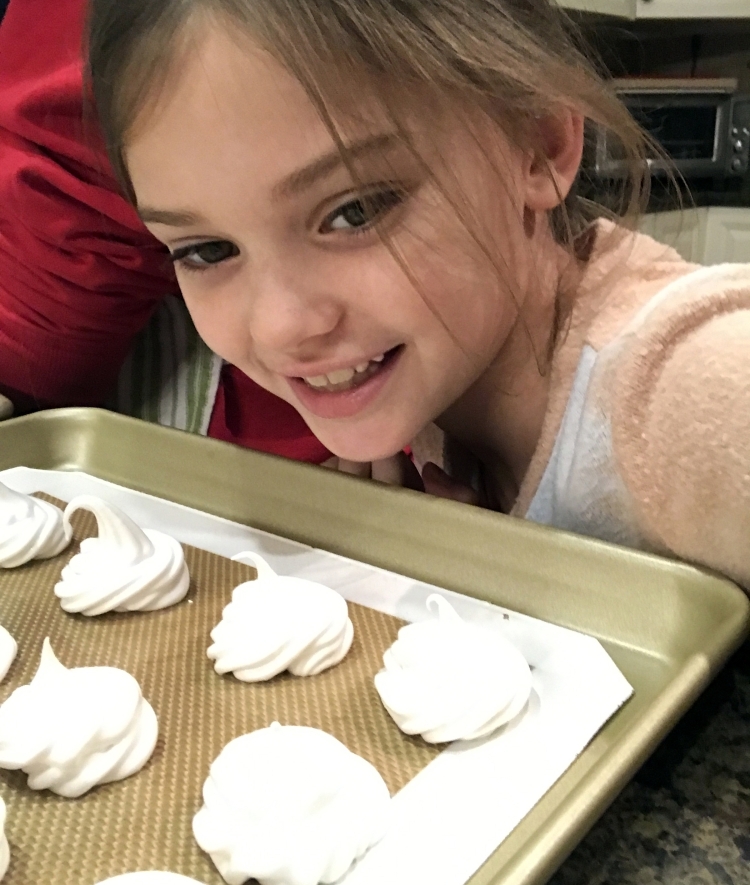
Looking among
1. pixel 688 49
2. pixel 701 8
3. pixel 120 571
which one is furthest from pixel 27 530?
pixel 688 49

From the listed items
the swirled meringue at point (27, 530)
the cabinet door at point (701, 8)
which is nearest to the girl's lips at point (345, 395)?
the swirled meringue at point (27, 530)

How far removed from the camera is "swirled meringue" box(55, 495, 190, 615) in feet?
2.24

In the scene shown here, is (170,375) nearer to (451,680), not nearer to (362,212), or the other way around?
(362,212)

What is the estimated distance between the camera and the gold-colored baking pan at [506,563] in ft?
1.49

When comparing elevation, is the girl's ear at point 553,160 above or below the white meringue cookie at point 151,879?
above

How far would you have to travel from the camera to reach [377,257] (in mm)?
636

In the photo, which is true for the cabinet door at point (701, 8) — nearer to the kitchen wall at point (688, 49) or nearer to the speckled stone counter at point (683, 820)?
the kitchen wall at point (688, 49)

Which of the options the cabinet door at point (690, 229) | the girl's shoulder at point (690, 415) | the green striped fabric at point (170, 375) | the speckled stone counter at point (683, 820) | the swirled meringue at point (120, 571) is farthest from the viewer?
the cabinet door at point (690, 229)

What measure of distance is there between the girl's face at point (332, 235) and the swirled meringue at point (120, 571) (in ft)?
0.59

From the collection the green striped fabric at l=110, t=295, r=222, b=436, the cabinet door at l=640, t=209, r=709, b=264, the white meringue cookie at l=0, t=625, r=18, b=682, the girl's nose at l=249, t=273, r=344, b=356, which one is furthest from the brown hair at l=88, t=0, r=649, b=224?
the cabinet door at l=640, t=209, r=709, b=264

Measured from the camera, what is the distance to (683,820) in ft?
1.46

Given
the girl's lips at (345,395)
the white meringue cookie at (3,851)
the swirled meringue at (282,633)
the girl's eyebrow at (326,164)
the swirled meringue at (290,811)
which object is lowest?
the swirled meringue at (282,633)

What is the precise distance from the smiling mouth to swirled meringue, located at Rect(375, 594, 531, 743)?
222mm

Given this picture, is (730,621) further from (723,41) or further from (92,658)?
(723,41)
